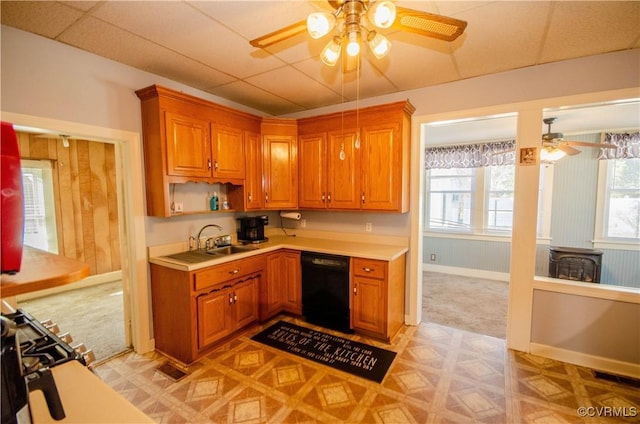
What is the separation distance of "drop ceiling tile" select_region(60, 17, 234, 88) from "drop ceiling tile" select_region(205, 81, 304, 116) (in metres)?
0.17

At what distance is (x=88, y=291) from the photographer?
4438mm

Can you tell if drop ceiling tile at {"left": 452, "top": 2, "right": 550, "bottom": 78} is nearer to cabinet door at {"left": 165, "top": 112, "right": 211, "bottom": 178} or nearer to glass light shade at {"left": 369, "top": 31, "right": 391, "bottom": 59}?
glass light shade at {"left": 369, "top": 31, "right": 391, "bottom": 59}

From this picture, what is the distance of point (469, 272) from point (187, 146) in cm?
512

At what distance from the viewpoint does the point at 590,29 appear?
1.96 m

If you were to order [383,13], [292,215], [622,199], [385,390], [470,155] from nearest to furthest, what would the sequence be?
[383,13] → [385,390] → [292,215] → [622,199] → [470,155]

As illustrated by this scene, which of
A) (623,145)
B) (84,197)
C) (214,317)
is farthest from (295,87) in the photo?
(623,145)

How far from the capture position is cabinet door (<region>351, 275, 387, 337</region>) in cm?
282

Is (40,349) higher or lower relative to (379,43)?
lower

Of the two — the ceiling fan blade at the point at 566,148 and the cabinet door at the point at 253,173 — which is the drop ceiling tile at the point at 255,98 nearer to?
the cabinet door at the point at 253,173

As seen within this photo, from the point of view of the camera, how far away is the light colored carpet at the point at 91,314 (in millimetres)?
2880

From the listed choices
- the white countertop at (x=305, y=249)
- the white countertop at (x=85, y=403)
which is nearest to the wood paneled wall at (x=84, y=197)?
the white countertop at (x=305, y=249)

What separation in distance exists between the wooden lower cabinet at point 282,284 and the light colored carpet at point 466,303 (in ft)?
5.30

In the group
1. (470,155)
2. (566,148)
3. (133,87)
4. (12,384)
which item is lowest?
(12,384)

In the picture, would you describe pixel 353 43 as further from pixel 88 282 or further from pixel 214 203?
pixel 88 282
